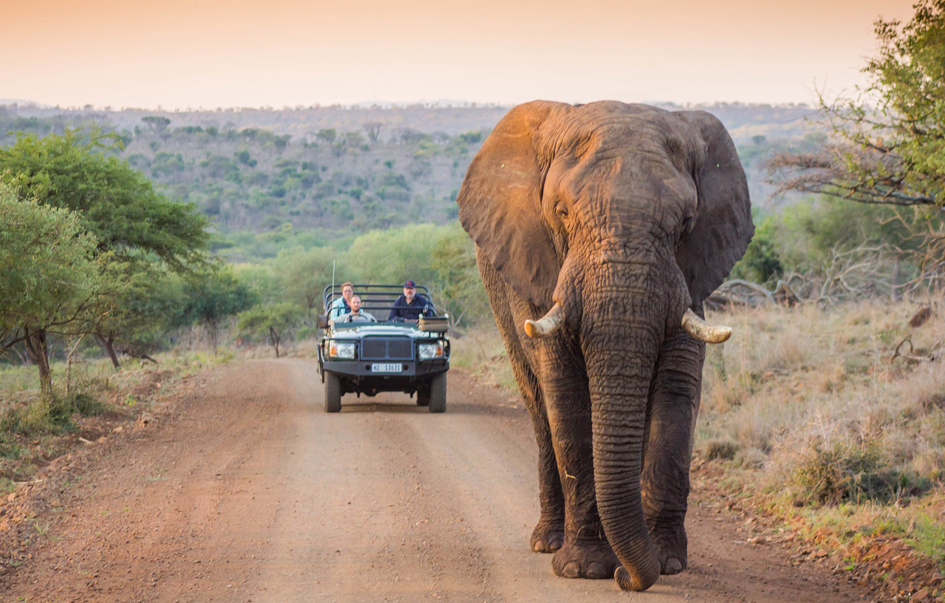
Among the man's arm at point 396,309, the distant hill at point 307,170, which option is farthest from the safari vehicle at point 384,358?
the distant hill at point 307,170

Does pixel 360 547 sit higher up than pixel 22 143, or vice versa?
pixel 22 143

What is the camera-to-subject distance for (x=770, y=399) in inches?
430

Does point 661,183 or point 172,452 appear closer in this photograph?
point 661,183

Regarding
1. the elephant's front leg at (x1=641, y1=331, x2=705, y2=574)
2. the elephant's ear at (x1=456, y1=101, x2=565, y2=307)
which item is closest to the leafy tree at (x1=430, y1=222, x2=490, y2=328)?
the elephant's ear at (x1=456, y1=101, x2=565, y2=307)

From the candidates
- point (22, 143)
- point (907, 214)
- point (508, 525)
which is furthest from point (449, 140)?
point (508, 525)

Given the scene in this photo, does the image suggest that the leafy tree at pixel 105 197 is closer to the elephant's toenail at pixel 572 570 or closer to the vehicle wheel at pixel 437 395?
the vehicle wheel at pixel 437 395

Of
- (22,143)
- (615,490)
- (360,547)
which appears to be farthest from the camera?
(22,143)

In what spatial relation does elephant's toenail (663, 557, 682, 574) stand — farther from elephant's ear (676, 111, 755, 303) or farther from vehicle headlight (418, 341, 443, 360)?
vehicle headlight (418, 341, 443, 360)

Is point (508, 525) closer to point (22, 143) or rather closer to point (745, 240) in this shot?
point (745, 240)

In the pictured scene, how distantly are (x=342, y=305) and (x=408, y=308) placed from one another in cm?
103

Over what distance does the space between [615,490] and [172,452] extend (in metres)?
6.92

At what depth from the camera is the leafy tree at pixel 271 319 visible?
3908 cm

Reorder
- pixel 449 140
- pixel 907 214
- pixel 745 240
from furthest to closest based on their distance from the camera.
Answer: pixel 449 140
pixel 907 214
pixel 745 240

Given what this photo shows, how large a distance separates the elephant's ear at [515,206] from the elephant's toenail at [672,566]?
5.40ft
